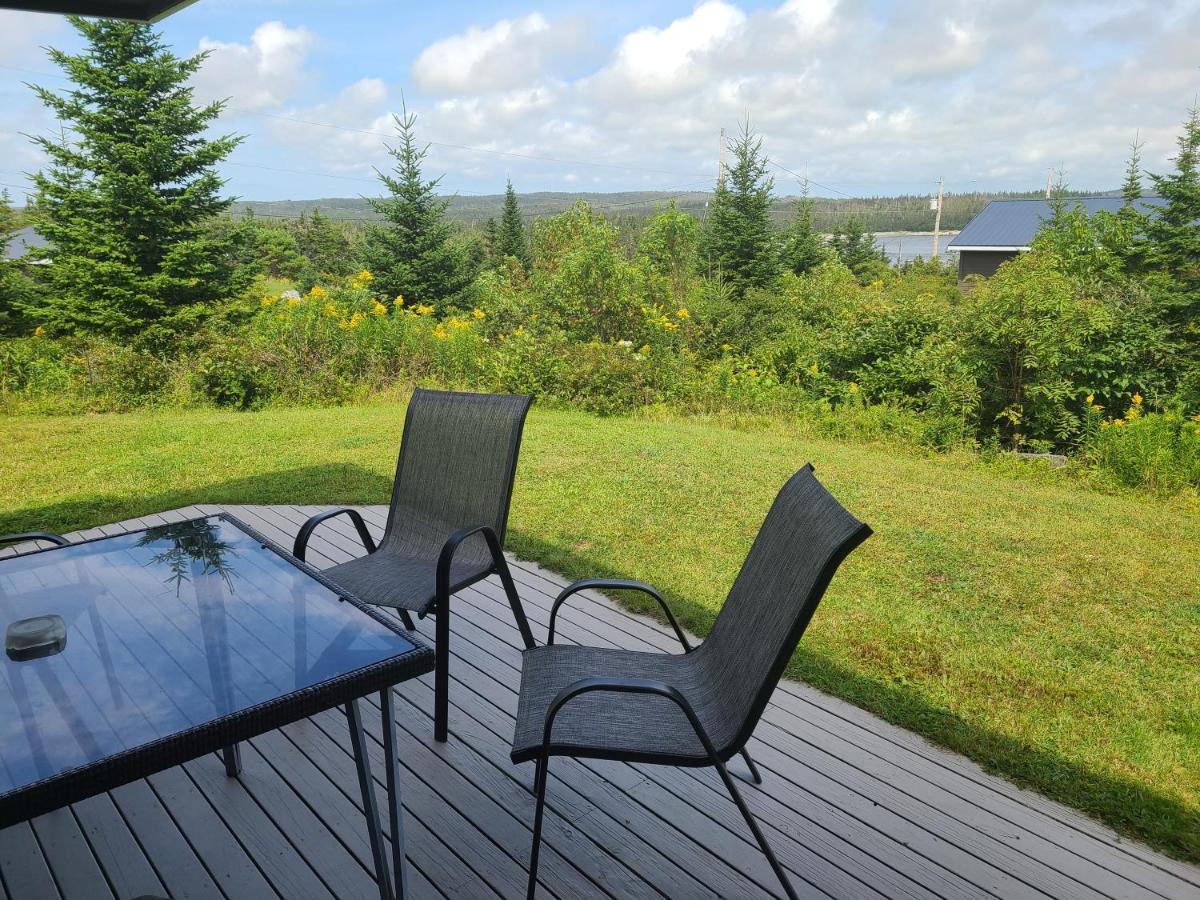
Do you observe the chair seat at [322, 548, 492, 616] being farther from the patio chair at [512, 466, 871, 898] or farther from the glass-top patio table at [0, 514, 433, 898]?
the patio chair at [512, 466, 871, 898]

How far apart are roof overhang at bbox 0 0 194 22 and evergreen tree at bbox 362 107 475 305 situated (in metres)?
16.5

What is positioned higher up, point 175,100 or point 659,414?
point 175,100

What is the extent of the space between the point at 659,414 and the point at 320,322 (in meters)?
3.82

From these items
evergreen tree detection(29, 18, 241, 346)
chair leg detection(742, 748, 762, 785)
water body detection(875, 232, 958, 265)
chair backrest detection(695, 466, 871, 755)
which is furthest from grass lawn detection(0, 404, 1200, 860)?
water body detection(875, 232, 958, 265)

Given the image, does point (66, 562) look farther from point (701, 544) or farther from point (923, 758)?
point (701, 544)

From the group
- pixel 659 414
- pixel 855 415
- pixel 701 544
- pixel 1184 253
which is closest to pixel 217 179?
pixel 659 414

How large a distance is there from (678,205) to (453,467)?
25340mm

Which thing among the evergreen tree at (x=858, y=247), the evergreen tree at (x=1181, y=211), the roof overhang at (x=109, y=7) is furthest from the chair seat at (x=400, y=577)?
the evergreen tree at (x=858, y=247)

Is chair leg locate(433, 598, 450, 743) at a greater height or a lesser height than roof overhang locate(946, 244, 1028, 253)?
lesser

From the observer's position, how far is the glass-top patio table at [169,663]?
4.24ft

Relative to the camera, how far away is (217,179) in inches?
587

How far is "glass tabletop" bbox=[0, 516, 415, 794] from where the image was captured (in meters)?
1.36

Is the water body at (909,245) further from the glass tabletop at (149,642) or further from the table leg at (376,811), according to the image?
the table leg at (376,811)

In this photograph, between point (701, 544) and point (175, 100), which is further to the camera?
point (175, 100)
